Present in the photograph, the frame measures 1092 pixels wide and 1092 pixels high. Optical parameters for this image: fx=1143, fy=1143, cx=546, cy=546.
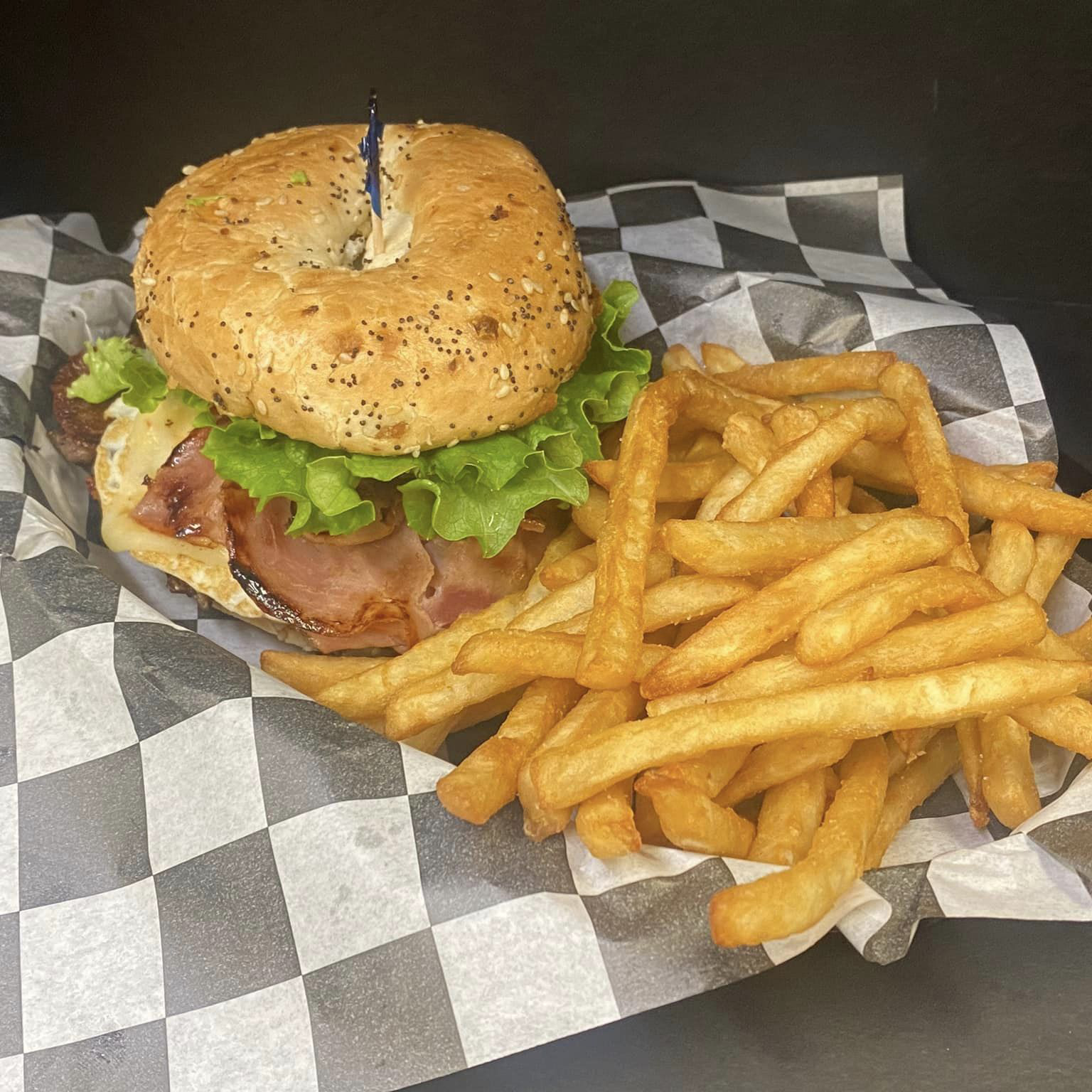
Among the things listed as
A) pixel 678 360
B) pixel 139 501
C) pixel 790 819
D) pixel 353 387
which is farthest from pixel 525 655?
pixel 139 501

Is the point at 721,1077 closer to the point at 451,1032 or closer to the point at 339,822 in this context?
the point at 451,1032

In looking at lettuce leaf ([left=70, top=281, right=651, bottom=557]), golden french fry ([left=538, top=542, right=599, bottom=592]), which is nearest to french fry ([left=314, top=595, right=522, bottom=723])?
golden french fry ([left=538, top=542, right=599, bottom=592])

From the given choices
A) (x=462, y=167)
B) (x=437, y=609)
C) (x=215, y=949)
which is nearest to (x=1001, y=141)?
(x=462, y=167)

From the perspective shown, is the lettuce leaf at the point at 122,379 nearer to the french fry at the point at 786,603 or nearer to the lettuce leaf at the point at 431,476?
the lettuce leaf at the point at 431,476

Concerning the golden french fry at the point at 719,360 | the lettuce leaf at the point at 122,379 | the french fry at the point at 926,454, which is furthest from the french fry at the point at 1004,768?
the lettuce leaf at the point at 122,379

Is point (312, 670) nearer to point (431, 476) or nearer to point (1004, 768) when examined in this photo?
point (431, 476)
